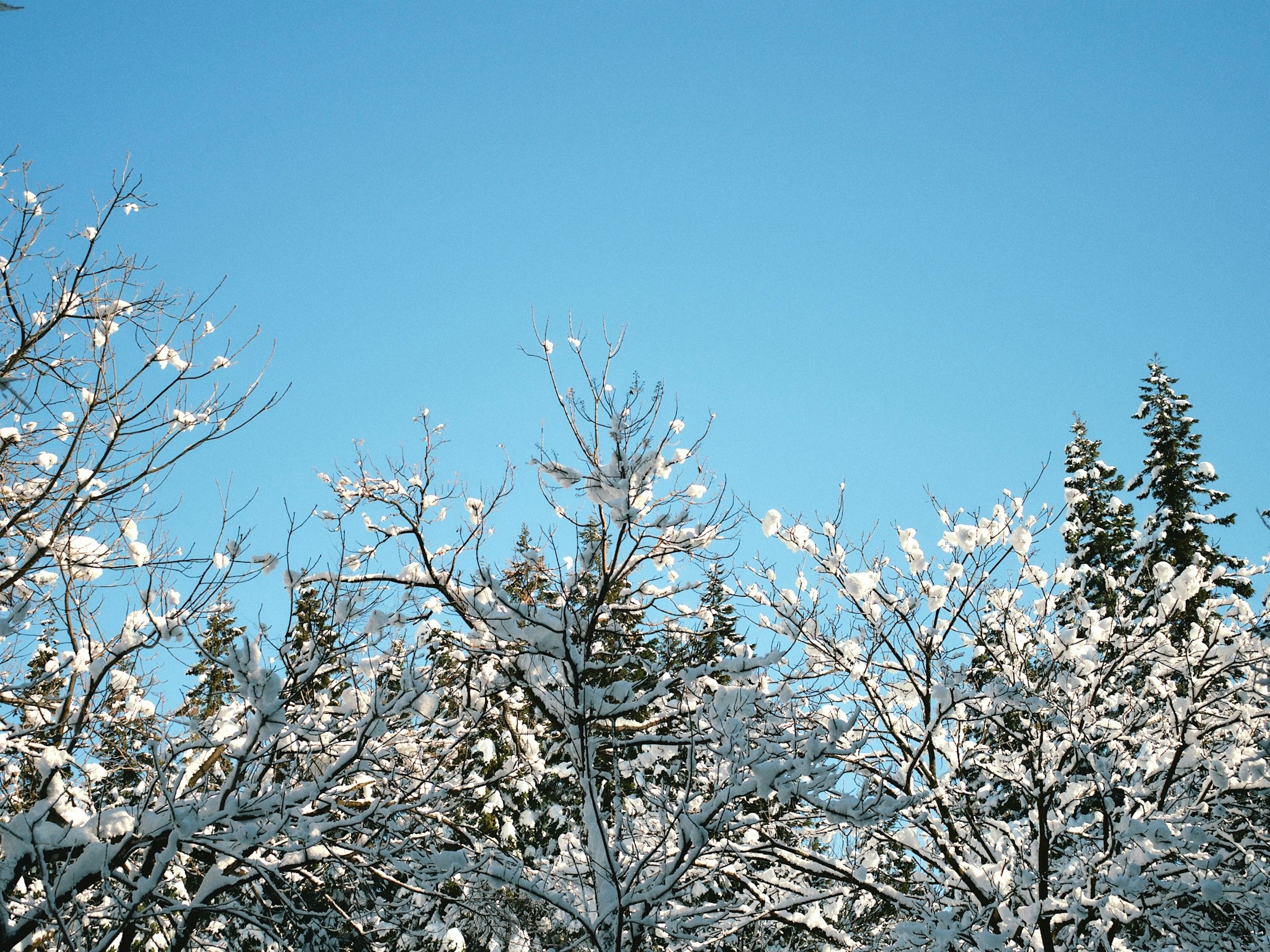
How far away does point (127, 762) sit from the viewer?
17.9 ft

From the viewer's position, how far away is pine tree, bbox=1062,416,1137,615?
54.0ft

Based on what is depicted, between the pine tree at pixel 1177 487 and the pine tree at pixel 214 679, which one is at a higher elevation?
the pine tree at pixel 1177 487

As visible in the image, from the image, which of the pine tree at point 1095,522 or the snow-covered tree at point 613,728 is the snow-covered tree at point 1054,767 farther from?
the pine tree at point 1095,522

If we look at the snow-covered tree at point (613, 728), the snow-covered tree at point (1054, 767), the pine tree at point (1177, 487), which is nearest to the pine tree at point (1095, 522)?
the pine tree at point (1177, 487)

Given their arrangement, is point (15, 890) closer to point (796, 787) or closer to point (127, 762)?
point (127, 762)

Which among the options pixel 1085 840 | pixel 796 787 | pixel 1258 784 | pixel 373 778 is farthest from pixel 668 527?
pixel 1085 840

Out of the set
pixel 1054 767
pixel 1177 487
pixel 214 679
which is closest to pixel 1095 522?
pixel 1177 487

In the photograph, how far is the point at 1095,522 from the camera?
1772 cm

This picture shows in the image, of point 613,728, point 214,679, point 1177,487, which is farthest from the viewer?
point 1177,487

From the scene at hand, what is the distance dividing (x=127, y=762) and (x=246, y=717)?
0.76m

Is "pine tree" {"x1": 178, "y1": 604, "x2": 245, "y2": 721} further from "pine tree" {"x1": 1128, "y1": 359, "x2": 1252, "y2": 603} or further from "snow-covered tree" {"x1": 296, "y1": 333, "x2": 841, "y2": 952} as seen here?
→ "pine tree" {"x1": 1128, "y1": 359, "x2": 1252, "y2": 603}

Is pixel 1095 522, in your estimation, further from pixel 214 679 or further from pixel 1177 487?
pixel 214 679

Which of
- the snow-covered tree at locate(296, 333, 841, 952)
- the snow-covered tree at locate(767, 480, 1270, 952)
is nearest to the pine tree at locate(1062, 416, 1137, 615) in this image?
the snow-covered tree at locate(767, 480, 1270, 952)

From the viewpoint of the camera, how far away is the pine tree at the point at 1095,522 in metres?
16.5
